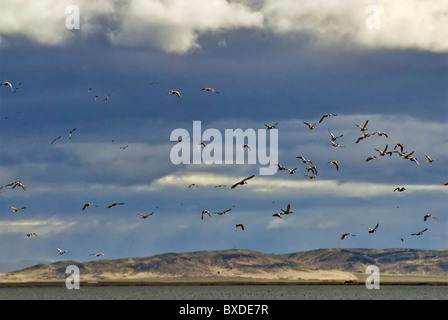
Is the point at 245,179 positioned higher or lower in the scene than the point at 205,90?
lower

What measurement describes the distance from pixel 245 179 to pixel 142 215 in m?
18.7

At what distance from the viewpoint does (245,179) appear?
3718 inches
